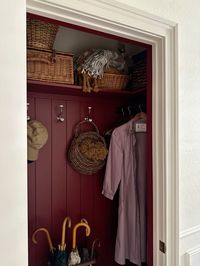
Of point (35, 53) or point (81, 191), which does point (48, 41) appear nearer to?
point (35, 53)

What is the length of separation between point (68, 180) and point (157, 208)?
2.44 ft

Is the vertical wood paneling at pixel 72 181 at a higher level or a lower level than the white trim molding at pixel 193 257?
higher

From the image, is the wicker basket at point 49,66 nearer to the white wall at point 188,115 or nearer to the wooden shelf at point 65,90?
the wooden shelf at point 65,90

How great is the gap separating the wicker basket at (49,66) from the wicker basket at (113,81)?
0.24 meters

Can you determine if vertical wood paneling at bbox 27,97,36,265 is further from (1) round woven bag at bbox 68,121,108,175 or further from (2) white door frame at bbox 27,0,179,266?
(2) white door frame at bbox 27,0,179,266

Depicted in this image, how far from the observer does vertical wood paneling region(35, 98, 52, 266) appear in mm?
1654

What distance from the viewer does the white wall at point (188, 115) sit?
126 centimetres

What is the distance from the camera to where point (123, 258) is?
1.72 meters

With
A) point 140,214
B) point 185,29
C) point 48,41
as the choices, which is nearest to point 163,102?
point 185,29

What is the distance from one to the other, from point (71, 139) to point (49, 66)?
552mm

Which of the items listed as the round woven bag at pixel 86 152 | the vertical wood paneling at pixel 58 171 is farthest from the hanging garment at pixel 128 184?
the vertical wood paneling at pixel 58 171

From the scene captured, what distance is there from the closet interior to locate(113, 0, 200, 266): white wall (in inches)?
11.6

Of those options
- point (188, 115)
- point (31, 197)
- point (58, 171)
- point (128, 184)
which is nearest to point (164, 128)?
point (188, 115)

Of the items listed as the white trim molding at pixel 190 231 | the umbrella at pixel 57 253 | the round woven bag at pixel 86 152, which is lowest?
the umbrella at pixel 57 253
